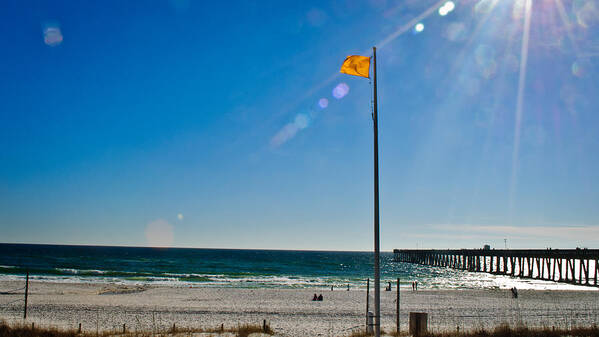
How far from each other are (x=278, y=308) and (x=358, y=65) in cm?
2069

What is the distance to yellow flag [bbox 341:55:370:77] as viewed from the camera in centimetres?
1075

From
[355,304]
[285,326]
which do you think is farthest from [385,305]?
[285,326]

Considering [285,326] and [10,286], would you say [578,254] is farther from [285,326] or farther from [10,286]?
[10,286]

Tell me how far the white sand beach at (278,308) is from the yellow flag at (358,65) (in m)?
10.3

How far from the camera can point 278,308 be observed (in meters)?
27.7

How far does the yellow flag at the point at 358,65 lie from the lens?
35.3ft

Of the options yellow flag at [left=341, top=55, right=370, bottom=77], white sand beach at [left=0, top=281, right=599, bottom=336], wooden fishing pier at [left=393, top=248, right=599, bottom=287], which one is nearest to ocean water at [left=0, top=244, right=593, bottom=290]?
wooden fishing pier at [left=393, top=248, right=599, bottom=287]

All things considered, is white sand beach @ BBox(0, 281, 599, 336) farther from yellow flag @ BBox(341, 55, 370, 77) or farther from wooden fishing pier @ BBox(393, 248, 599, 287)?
yellow flag @ BBox(341, 55, 370, 77)

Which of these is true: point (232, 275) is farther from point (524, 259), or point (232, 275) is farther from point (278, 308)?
point (524, 259)

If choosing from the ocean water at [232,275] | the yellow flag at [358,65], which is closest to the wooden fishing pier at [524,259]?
the ocean water at [232,275]

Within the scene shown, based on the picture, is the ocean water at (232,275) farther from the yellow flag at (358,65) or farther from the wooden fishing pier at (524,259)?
the yellow flag at (358,65)

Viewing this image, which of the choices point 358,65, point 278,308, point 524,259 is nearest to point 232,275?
point 278,308

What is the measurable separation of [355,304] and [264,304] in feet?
21.2

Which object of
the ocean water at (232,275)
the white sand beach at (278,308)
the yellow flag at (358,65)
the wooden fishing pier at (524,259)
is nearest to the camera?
the yellow flag at (358,65)
